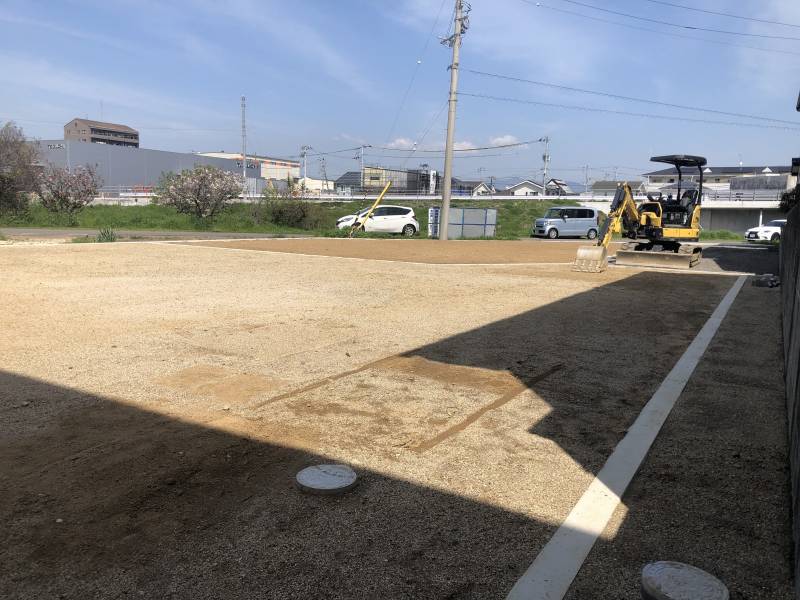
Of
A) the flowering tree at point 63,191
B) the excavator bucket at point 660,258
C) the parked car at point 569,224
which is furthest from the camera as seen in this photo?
the flowering tree at point 63,191

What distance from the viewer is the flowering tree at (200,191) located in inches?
A: 1396

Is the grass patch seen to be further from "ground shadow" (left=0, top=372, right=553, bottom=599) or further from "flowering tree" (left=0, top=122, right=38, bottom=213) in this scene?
"ground shadow" (left=0, top=372, right=553, bottom=599)

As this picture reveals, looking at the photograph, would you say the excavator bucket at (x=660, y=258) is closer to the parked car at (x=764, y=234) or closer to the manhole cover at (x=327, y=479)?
the manhole cover at (x=327, y=479)

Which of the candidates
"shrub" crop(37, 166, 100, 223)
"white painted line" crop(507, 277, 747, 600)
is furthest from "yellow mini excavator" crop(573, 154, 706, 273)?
"shrub" crop(37, 166, 100, 223)

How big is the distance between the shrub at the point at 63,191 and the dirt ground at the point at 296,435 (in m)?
29.5

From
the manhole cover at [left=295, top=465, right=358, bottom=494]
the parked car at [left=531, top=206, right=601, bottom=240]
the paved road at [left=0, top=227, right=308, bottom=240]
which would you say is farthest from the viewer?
the parked car at [left=531, top=206, right=601, bottom=240]

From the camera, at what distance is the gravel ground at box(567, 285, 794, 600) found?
2594mm

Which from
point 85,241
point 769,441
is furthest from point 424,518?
point 85,241

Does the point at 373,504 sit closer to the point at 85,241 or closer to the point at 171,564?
the point at 171,564

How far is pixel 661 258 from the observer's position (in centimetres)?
1681

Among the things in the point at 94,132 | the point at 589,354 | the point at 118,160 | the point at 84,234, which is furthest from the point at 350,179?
the point at 589,354

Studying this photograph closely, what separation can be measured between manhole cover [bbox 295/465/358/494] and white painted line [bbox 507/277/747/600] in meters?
1.12

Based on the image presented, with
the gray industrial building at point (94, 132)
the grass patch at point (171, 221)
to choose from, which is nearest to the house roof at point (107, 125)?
the gray industrial building at point (94, 132)

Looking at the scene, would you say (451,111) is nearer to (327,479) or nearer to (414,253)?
(414,253)
